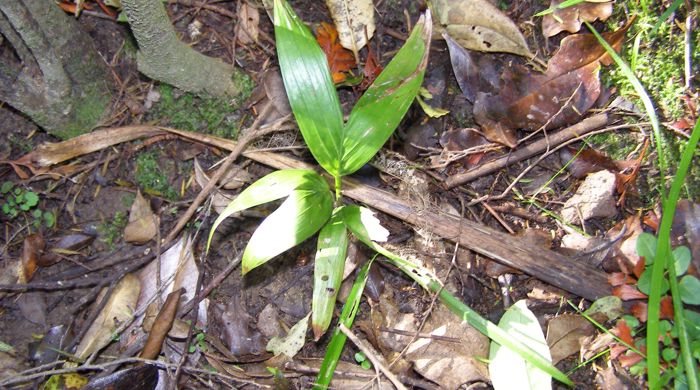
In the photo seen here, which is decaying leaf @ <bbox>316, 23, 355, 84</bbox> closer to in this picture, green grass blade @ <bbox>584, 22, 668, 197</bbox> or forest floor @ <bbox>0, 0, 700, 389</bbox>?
forest floor @ <bbox>0, 0, 700, 389</bbox>

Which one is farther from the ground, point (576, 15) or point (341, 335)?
point (576, 15)

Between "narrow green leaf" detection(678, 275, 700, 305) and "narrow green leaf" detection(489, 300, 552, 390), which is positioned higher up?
"narrow green leaf" detection(678, 275, 700, 305)

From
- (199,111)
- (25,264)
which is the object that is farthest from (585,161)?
(25,264)

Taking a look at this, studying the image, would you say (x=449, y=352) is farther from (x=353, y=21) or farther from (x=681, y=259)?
(x=353, y=21)

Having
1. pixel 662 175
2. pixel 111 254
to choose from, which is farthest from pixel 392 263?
pixel 111 254

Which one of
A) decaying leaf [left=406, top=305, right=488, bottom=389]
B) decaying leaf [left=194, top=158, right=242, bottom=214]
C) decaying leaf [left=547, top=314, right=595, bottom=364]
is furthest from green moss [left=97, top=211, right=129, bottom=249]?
decaying leaf [left=547, top=314, right=595, bottom=364]
